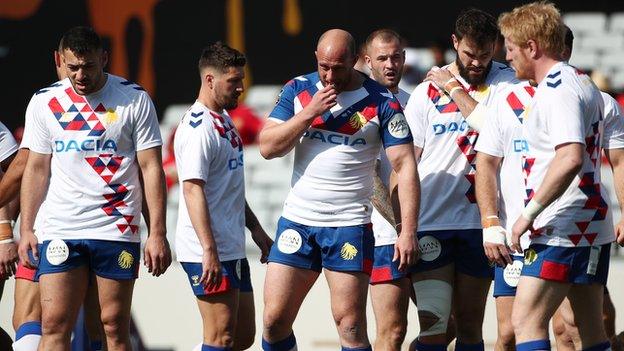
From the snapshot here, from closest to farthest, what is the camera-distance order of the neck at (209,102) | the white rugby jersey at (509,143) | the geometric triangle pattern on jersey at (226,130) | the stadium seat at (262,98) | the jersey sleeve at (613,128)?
the white rugby jersey at (509,143) < the jersey sleeve at (613,128) < the geometric triangle pattern on jersey at (226,130) < the neck at (209,102) < the stadium seat at (262,98)

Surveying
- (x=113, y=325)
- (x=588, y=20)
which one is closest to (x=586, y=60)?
(x=588, y=20)

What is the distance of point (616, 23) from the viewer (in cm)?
1277

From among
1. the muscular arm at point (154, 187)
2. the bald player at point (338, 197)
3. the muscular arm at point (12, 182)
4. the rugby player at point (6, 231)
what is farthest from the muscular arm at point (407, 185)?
the rugby player at point (6, 231)

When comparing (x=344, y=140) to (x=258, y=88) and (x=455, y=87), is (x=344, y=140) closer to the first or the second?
(x=455, y=87)

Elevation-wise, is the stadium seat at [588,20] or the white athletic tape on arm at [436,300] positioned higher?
the stadium seat at [588,20]

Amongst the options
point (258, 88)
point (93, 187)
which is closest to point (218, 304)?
point (93, 187)

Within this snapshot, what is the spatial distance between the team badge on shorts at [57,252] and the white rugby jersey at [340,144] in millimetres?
1200

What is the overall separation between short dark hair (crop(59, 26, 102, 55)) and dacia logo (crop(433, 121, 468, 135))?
76.7 inches

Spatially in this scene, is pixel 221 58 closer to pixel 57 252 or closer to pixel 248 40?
pixel 57 252

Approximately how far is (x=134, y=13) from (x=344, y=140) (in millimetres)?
6704

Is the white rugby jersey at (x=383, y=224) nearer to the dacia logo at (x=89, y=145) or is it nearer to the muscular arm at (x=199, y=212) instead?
the muscular arm at (x=199, y=212)

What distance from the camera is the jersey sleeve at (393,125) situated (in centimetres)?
679

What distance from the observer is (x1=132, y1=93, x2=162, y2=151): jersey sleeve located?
699cm

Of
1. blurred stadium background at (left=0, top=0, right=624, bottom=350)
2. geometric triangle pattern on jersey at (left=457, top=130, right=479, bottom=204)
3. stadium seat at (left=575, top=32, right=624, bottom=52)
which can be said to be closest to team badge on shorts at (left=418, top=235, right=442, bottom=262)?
geometric triangle pattern on jersey at (left=457, top=130, right=479, bottom=204)
